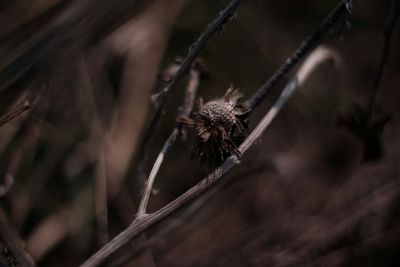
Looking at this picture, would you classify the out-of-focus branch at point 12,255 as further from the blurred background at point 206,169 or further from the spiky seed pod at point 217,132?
the spiky seed pod at point 217,132

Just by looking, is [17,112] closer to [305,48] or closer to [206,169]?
[206,169]

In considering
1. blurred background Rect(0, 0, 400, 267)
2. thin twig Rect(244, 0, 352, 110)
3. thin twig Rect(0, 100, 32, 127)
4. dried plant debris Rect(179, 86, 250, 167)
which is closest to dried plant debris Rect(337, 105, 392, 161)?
blurred background Rect(0, 0, 400, 267)

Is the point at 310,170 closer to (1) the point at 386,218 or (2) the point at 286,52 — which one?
(1) the point at 386,218

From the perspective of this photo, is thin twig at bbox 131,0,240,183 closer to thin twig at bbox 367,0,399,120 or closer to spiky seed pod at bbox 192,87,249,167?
spiky seed pod at bbox 192,87,249,167

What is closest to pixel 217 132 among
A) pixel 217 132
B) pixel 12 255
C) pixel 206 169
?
pixel 217 132

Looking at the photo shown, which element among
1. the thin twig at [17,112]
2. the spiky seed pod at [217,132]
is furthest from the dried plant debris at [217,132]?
the thin twig at [17,112]

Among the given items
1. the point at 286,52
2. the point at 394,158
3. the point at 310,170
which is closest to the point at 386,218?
the point at 394,158
